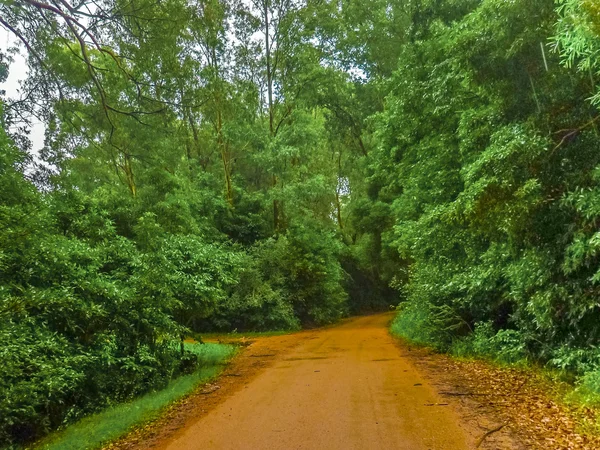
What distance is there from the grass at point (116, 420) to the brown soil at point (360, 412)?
9.4 inches

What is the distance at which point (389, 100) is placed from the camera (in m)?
14.3

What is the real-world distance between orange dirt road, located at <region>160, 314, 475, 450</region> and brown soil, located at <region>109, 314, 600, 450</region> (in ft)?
0.04

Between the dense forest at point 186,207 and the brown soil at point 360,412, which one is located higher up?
the dense forest at point 186,207

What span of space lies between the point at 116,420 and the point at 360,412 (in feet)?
11.6

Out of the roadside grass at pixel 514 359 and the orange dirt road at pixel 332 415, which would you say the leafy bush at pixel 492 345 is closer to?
the roadside grass at pixel 514 359

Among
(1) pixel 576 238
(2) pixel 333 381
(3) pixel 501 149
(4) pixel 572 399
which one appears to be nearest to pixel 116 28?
(3) pixel 501 149

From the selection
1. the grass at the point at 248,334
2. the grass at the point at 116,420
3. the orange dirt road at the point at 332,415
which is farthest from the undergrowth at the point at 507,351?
the grass at the point at 248,334

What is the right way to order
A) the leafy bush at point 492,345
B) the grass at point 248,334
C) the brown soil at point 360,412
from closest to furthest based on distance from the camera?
the brown soil at point 360,412, the leafy bush at point 492,345, the grass at point 248,334

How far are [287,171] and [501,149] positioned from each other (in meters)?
17.3

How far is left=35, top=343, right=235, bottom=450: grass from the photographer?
5777 mm

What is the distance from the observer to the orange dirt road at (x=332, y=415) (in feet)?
16.8

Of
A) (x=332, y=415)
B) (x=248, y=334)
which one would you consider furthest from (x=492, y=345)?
(x=248, y=334)

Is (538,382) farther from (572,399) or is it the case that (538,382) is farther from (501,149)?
(501,149)

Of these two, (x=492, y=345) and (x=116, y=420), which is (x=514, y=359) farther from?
(x=116, y=420)
